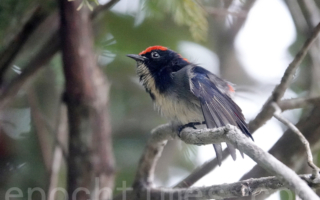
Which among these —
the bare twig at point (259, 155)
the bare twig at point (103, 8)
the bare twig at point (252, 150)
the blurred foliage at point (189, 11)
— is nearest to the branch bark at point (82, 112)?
the bare twig at point (103, 8)

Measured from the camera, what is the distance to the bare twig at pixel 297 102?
2.45m

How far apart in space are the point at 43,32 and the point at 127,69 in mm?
836

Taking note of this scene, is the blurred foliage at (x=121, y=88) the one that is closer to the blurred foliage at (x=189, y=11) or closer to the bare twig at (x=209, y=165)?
the blurred foliage at (x=189, y=11)

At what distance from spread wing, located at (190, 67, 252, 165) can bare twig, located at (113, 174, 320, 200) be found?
0.88 ft

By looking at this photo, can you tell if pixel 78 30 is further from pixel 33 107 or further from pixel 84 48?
pixel 33 107

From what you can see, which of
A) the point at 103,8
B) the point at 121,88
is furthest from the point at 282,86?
the point at 121,88

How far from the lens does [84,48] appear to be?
250cm

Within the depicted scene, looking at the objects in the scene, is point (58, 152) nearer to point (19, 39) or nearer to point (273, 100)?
point (19, 39)

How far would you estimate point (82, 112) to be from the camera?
97.7 inches

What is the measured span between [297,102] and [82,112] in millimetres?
1466

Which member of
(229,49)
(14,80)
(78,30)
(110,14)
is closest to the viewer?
(78,30)

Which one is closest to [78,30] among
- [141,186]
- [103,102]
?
[103,102]

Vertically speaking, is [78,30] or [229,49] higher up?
[78,30]

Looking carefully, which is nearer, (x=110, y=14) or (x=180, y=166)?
(x=110, y=14)
